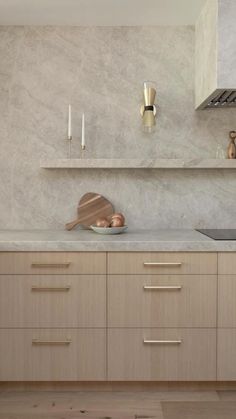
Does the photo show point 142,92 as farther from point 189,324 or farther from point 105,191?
point 189,324

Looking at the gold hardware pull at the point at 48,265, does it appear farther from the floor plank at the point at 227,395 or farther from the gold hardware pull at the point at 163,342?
the floor plank at the point at 227,395

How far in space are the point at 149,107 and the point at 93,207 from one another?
0.78 meters

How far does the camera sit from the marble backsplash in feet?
10.5

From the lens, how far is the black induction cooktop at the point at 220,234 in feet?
8.96

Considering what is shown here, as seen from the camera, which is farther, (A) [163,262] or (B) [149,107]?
(B) [149,107]

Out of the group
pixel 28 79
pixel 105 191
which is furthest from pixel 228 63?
pixel 28 79

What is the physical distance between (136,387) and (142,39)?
7.47 feet

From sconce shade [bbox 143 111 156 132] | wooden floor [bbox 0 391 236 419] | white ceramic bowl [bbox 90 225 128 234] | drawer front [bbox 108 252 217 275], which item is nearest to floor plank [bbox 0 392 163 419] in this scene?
wooden floor [bbox 0 391 236 419]

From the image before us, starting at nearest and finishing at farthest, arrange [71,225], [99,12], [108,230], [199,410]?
[199,410]
[108,230]
[99,12]
[71,225]

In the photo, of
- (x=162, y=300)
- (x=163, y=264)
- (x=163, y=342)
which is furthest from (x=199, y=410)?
(x=163, y=264)

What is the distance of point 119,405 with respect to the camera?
2.54 m

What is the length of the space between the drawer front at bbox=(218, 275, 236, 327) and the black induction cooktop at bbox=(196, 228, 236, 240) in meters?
0.24

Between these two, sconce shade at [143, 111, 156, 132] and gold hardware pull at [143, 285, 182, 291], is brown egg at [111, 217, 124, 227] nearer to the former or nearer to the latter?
gold hardware pull at [143, 285, 182, 291]

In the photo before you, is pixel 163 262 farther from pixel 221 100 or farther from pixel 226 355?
pixel 221 100
